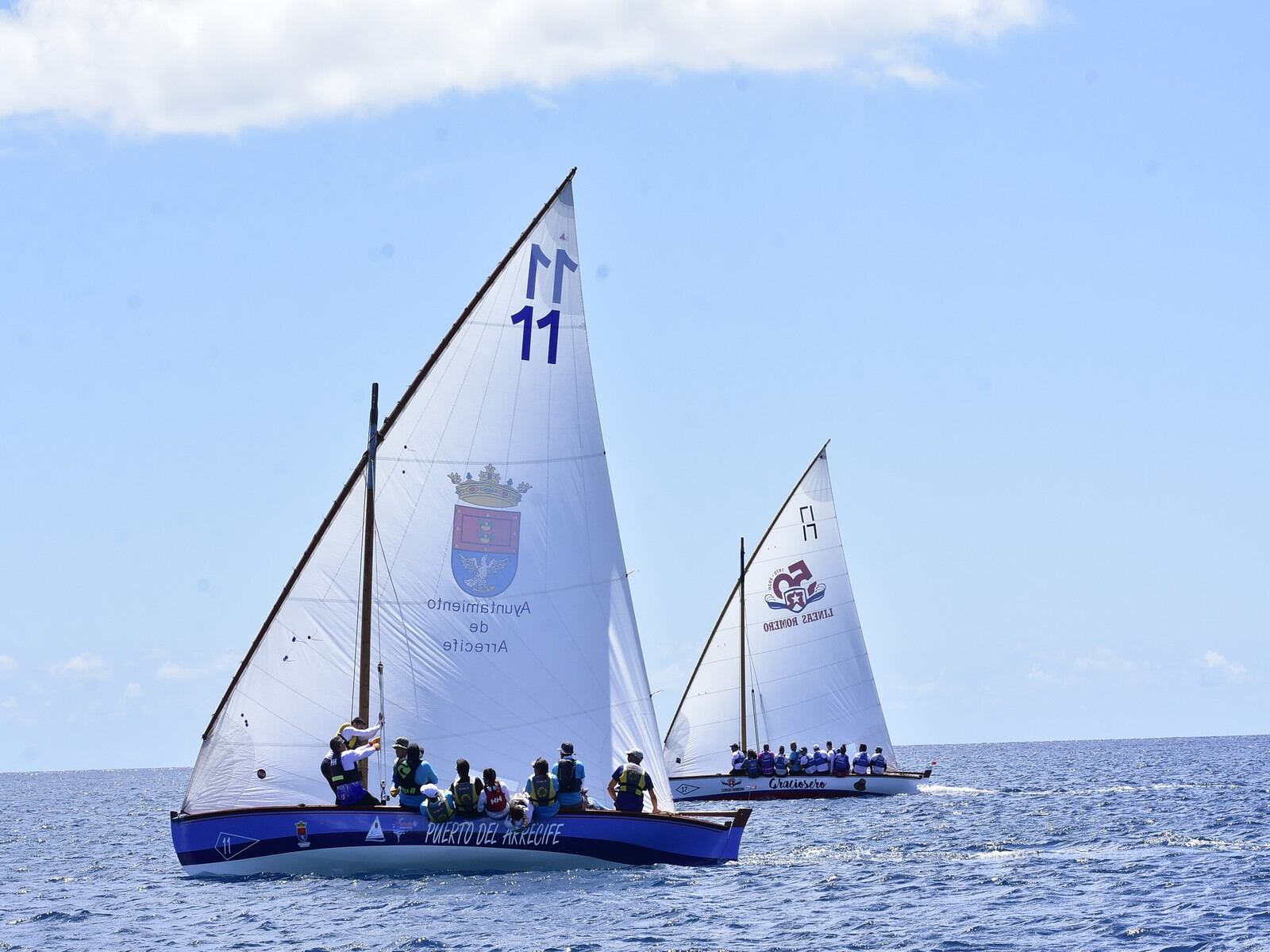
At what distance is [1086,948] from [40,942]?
49.2 ft

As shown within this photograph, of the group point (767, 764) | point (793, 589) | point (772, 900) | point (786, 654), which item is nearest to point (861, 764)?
point (767, 764)

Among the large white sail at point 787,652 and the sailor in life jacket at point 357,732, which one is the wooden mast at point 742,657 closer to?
the large white sail at point 787,652

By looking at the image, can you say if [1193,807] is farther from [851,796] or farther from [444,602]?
[444,602]

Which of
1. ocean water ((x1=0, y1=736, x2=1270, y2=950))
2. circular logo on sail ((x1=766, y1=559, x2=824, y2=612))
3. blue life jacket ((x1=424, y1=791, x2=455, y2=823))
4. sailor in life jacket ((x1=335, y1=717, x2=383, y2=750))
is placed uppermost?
circular logo on sail ((x1=766, y1=559, x2=824, y2=612))

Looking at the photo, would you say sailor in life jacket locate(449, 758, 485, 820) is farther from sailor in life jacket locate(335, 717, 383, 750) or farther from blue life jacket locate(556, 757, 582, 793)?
sailor in life jacket locate(335, 717, 383, 750)

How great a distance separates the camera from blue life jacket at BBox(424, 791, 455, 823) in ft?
93.2

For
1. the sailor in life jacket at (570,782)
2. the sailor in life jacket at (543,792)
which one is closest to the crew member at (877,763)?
the sailor in life jacket at (570,782)

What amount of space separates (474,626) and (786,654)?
1278 inches

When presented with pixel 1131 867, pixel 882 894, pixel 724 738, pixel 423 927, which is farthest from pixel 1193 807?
pixel 423 927

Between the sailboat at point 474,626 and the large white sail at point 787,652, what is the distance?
30.3 m

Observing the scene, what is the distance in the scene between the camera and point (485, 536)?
31.0m

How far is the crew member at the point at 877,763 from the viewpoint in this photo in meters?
62.5

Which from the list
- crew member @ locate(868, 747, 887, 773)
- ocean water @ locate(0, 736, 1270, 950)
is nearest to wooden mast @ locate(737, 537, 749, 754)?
crew member @ locate(868, 747, 887, 773)

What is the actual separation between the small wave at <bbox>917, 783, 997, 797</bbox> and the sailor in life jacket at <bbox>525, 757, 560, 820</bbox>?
39.6 m
